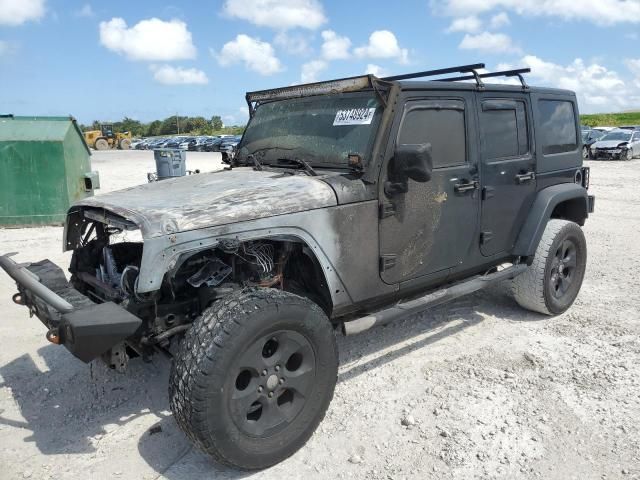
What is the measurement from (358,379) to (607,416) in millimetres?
1599

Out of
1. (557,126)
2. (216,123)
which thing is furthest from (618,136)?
(216,123)

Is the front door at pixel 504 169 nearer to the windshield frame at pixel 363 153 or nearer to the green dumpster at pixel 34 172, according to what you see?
the windshield frame at pixel 363 153

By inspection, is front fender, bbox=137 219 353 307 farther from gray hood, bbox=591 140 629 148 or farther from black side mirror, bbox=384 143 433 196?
gray hood, bbox=591 140 629 148

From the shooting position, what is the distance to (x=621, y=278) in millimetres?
6070

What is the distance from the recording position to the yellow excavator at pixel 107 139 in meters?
41.0

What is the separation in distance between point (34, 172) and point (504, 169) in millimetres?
7777

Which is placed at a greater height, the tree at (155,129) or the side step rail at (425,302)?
the tree at (155,129)

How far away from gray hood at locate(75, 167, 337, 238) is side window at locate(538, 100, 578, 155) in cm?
258

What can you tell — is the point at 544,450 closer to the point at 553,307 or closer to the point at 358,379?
the point at 358,379

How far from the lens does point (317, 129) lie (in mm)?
3809

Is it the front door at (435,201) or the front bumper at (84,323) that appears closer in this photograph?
the front bumper at (84,323)

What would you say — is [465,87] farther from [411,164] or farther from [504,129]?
[411,164]

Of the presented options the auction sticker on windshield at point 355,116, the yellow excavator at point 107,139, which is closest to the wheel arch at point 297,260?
the auction sticker on windshield at point 355,116

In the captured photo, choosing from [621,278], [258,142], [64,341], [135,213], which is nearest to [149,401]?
[64,341]
